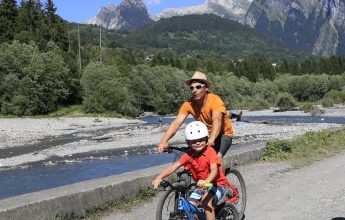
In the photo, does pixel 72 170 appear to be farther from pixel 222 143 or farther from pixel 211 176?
pixel 211 176

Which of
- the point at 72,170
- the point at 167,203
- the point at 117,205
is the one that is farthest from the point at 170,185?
the point at 72,170

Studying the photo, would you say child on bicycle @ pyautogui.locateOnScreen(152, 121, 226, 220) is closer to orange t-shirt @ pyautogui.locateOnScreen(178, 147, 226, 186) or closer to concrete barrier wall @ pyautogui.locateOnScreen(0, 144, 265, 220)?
orange t-shirt @ pyautogui.locateOnScreen(178, 147, 226, 186)

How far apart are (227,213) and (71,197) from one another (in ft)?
8.26

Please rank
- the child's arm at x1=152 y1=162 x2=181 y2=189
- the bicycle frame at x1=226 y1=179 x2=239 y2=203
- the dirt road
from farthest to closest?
1. the dirt road
2. the bicycle frame at x1=226 y1=179 x2=239 y2=203
3. the child's arm at x1=152 y1=162 x2=181 y2=189

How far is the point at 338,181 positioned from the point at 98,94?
81630 millimetres

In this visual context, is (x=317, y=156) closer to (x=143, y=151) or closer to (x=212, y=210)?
(x=212, y=210)

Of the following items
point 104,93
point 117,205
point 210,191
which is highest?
point 210,191

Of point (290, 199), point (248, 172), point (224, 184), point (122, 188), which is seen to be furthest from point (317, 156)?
point (224, 184)

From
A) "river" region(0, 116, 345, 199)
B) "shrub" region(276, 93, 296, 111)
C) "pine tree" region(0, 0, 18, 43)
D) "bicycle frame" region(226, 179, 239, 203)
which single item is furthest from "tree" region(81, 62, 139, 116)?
"bicycle frame" region(226, 179, 239, 203)

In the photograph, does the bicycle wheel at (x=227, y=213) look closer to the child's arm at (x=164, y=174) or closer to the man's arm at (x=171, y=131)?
the child's arm at (x=164, y=174)

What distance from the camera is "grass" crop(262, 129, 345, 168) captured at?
15.2 m

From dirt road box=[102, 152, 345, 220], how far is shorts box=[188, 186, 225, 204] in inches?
65.0

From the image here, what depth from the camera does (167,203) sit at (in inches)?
261

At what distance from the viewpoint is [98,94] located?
9119 centimetres
